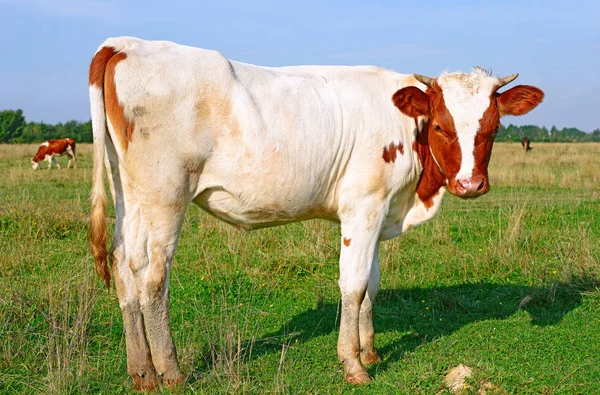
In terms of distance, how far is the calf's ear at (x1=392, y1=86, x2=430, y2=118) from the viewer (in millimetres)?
5574

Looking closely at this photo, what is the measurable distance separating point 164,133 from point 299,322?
294cm

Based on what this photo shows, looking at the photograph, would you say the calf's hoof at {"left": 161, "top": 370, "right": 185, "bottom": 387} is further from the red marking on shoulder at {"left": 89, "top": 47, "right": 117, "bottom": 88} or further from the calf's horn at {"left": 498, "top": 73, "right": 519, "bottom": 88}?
the calf's horn at {"left": 498, "top": 73, "right": 519, "bottom": 88}

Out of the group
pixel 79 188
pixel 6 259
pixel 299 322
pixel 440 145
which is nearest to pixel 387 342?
pixel 299 322

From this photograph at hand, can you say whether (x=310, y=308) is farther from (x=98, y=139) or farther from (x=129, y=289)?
(x=98, y=139)

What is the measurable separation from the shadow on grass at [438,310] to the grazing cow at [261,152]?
0.80 meters

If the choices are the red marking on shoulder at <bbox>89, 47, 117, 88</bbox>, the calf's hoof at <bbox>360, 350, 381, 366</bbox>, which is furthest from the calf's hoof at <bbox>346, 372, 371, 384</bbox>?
the red marking on shoulder at <bbox>89, 47, 117, 88</bbox>

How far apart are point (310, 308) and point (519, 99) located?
3.20 metres

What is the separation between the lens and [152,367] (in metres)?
5.14

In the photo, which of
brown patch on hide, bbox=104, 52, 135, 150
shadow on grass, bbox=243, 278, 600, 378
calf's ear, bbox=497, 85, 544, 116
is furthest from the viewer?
shadow on grass, bbox=243, 278, 600, 378

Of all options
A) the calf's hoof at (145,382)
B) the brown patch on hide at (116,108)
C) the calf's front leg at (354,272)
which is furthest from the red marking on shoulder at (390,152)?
the calf's hoof at (145,382)

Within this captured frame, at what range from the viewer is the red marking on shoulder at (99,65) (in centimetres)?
→ 486

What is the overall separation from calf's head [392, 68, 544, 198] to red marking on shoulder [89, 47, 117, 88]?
7.78ft

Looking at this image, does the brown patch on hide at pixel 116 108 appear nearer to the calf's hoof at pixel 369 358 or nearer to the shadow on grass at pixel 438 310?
the shadow on grass at pixel 438 310

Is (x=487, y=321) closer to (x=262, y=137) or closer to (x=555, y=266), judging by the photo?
(x=555, y=266)
